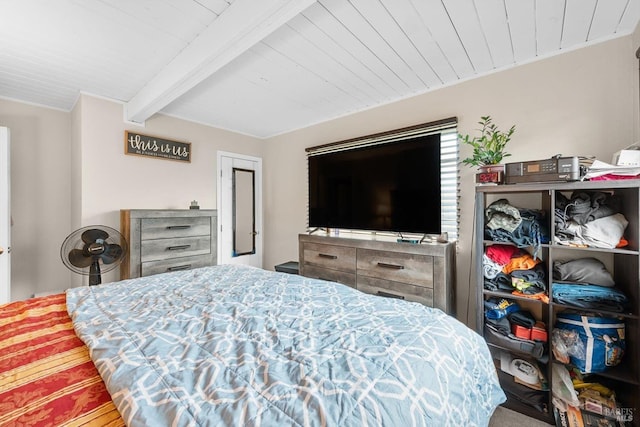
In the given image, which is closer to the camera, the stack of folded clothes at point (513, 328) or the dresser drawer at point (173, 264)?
the stack of folded clothes at point (513, 328)

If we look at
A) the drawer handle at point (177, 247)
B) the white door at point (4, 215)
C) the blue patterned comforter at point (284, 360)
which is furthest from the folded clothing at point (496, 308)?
the white door at point (4, 215)

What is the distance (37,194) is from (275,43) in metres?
2.99

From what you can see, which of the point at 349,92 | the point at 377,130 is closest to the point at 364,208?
the point at 377,130

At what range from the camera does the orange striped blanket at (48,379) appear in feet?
2.03

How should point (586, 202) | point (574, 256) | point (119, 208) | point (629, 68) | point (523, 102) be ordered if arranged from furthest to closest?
point (119, 208)
point (523, 102)
point (574, 256)
point (629, 68)
point (586, 202)

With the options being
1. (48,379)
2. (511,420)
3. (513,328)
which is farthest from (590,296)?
(48,379)

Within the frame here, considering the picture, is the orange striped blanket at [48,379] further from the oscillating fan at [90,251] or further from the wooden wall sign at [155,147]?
the wooden wall sign at [155,147]

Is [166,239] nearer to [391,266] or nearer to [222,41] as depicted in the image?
[222,41]

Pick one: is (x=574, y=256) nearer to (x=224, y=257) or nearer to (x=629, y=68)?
(x=629, y=68)

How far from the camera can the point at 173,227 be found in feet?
9.29

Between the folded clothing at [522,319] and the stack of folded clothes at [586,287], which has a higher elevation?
the stack of folded clothes at [586,287]

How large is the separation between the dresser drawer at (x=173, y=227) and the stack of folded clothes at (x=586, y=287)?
3097 millimetres

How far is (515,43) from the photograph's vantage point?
6.11 ft

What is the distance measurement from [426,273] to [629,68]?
187 cm
